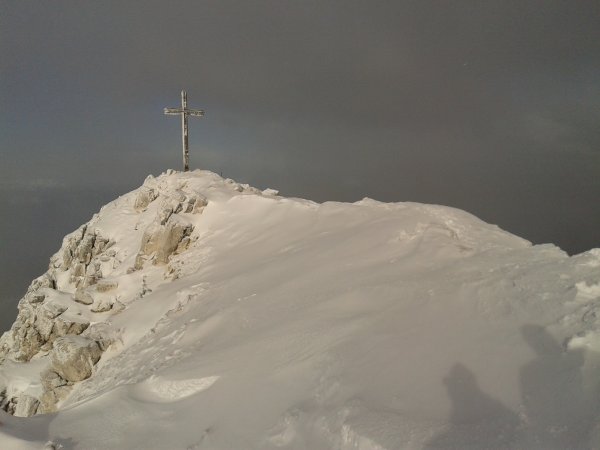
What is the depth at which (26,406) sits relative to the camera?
1185 cm

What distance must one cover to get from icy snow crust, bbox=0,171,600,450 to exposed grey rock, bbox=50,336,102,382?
0.34 m

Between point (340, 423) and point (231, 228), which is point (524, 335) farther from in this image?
point (231, 228)

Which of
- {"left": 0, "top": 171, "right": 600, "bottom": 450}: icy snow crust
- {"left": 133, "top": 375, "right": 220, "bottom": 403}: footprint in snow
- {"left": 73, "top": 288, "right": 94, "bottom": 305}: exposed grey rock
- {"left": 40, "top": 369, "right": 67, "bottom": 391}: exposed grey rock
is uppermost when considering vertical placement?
{"left": 0, "top": 171, "right": 600, "bottom": 450}: icy snow crust

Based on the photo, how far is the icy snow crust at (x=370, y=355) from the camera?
447 cm

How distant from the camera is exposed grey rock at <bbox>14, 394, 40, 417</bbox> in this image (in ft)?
38.5

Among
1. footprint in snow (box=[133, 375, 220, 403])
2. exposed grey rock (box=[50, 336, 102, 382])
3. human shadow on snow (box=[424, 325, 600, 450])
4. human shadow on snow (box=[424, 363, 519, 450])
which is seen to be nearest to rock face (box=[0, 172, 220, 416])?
exposed grey rock (box=[50, 336, 102, 382])

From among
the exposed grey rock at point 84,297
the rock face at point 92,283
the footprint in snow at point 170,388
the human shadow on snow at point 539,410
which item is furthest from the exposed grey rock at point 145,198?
the human shadow on snow at point 539,410

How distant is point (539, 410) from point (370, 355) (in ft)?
7.20

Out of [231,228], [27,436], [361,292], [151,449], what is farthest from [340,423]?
[231,228]

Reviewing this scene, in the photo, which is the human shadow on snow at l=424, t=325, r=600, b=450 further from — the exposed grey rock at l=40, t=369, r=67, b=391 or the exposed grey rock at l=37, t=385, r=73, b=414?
the exposed grey rock at l=40, t=369, r=67, b=391

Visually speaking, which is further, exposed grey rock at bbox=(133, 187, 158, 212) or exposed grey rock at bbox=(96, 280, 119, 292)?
exposed grey rock at bbox=(133, 187, 158, 212)

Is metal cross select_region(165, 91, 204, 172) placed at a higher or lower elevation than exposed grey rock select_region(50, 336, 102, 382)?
higher

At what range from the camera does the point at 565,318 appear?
544 cm

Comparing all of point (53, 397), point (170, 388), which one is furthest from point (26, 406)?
point (170, 388)
